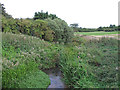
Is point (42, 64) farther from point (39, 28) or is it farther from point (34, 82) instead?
point (39, 28)

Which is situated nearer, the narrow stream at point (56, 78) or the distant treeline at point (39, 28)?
the narrow stream at point (56, 78)

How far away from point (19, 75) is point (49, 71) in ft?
8.65

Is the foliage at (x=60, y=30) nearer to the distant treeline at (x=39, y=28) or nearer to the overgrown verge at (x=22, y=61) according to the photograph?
the distant treeline at (x=39, y=28)

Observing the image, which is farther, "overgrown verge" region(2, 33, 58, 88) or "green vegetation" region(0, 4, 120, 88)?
"overgrown verge" region(2, 33, 58, 88)

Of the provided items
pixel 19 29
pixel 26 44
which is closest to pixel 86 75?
pixel 26 44

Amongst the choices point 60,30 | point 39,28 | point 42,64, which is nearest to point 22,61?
point 42,64

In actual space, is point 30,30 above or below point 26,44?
above

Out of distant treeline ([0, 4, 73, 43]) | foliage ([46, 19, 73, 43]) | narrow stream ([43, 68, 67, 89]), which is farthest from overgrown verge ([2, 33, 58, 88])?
foliage ([46, 19, 73, 43])

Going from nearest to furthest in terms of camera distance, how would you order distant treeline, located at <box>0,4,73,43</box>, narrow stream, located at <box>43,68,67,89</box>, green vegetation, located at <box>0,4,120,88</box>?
green vegetation, located at <box>0,4,120,88</box> < narrow stream, located at <box>43,68,67,89</box> < distant treeline, located at <box>0,4,73,43</box>

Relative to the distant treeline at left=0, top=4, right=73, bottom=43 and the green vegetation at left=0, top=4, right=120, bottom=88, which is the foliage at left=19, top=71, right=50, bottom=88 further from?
the distant treeline at left=0, top=4, right=73, bottom=43

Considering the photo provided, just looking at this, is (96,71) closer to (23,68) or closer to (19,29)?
(23,68)

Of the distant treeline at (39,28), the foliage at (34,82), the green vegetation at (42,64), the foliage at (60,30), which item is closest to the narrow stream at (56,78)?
the green vegetation at (42,64)

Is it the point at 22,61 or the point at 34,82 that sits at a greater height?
the point at 22,61

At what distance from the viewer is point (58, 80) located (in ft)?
20.5
